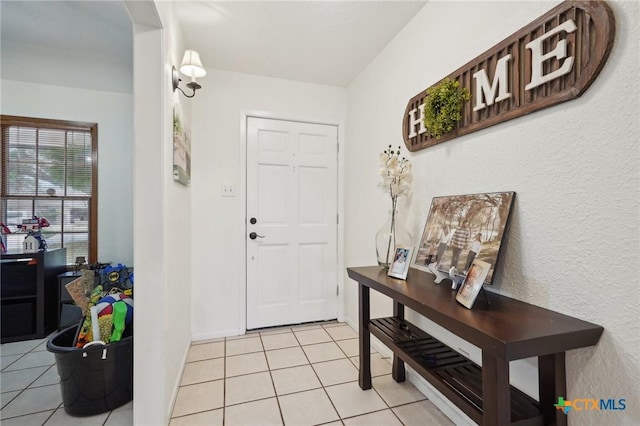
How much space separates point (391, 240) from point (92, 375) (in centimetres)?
191

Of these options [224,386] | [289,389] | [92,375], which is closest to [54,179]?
[92,375]

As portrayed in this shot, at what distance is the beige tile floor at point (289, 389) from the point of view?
1.62m

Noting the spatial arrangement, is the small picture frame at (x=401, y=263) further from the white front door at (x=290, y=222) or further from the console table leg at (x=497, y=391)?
the white front door at (x=290, y=222)

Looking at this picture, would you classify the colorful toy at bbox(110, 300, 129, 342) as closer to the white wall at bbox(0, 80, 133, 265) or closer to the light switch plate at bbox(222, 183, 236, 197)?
the light switch plate at bbox(222, 183, 236, 197)

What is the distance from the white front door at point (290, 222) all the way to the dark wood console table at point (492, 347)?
1420 mm

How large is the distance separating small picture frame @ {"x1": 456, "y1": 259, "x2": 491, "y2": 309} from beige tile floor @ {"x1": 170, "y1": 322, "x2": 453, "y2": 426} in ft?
2.97

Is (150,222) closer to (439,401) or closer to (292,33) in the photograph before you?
(292,33)

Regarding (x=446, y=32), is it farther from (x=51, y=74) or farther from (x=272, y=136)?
(x=51, y=74)

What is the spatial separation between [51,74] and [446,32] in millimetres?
3432

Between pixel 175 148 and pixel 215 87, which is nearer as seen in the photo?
pixel 175 148

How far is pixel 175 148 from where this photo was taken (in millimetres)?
1773

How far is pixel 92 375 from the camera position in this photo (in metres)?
1.61

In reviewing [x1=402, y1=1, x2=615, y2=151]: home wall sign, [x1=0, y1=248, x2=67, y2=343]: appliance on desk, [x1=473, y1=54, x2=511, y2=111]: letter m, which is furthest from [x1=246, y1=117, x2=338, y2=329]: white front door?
[x1=0, y1=248, x2=67, y2=343]: appliance on desk

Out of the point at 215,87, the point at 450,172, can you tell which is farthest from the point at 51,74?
the point at 450,172
